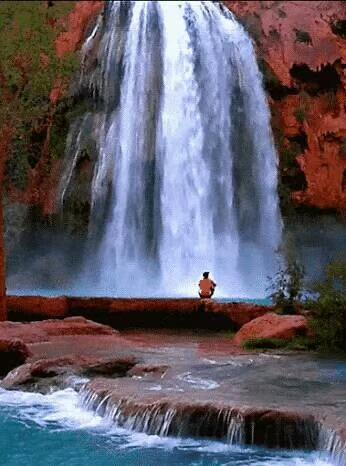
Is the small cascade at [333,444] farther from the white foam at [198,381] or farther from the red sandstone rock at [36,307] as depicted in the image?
the red sandstone rock at [36,307]

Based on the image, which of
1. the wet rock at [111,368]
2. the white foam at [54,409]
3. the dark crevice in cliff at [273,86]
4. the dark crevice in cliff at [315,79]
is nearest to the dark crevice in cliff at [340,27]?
the dark crevice in cliff at [315,79]

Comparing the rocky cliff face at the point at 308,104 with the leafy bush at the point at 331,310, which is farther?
the rocky cliff face at the point at 308,104

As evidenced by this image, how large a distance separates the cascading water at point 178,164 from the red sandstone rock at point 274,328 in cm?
1117

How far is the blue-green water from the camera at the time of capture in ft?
19.7

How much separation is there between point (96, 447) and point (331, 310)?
5.07 m

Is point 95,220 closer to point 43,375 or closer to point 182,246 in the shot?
point 182,246

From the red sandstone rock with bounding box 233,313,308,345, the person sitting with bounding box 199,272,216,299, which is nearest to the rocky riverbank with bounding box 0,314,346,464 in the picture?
the red sandstone rock with bounding box 233,313,308,345

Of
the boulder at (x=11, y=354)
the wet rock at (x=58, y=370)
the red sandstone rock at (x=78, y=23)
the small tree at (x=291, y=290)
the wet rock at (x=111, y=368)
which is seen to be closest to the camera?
the wet rock at (x=58, y=370)

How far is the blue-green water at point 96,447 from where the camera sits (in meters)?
6.02

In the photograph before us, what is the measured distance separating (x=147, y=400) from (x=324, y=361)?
12.0 ft

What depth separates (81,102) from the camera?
2644 cm

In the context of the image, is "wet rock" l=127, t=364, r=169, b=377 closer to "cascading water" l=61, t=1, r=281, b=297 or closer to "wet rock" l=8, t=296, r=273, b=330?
"wet rock" l=8, t=296, r=273, b=330

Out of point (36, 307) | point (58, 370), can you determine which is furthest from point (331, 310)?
point (36, 307)

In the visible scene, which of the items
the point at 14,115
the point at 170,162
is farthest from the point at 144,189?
the point at 14,115
